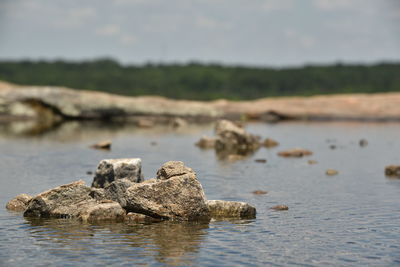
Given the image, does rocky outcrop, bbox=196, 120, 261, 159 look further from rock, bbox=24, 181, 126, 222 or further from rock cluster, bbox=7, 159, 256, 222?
rock, bbox=24, 181, 126, 222

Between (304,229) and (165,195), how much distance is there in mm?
5129

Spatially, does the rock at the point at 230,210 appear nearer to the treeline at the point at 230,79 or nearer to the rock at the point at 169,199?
the rock at the point at 169,199

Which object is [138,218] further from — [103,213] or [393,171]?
[393,171]

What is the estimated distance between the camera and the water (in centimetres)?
1838

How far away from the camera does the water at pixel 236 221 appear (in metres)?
18.4

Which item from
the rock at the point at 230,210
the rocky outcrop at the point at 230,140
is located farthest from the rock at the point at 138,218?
the rocky outcrop at the point at 230,140

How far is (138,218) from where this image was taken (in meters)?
23.2

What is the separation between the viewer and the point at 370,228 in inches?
880

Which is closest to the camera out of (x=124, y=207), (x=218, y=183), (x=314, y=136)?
(x=124, y=207)

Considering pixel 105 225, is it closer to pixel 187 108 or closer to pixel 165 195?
pixel 165 195

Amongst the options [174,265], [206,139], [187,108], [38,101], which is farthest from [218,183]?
[187,108]

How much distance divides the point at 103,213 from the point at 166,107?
70718mm

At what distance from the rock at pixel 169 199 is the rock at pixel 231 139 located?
26.6 metres

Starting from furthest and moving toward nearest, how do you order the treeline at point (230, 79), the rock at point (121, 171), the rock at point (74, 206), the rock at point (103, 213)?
the treeline at point (230, 79)
the rock at point (121, 171)
the rock at point (74, 206)
the rock at point (103, 213)
